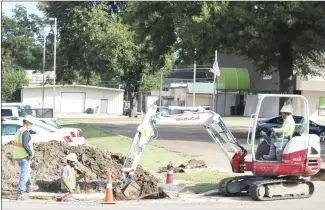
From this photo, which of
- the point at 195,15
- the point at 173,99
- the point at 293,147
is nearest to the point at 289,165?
the point at 293,147

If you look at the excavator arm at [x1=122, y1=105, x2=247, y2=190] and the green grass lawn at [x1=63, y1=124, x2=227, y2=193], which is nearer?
the excavator arm at [x1=122, y1=105, x2=247, y2=190]

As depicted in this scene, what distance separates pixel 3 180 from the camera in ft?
48.0

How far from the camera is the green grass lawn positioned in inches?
597

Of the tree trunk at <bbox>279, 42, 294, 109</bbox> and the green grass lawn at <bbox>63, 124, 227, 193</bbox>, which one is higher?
the tree trunk at <bbox>279, 42, 294, 109</bbox>

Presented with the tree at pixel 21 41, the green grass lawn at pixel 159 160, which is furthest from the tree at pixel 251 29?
the tree at pixel 21 41

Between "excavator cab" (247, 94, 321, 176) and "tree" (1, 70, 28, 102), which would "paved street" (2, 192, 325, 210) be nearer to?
"excavator cab" (247, 94, 321, 176)

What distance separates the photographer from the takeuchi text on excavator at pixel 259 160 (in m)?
12.9

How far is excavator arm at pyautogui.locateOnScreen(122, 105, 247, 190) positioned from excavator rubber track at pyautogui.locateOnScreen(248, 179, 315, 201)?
0.76m

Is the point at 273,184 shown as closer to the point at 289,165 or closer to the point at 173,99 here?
the point at 289,165

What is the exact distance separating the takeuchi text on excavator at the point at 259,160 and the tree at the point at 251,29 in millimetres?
16182

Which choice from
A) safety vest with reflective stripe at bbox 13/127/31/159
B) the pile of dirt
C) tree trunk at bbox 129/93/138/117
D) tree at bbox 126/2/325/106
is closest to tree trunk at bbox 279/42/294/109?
tree at bbox 126/2/325/106

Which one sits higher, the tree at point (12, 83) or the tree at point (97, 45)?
the tree at point (97, 45)

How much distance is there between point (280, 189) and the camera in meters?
13.0

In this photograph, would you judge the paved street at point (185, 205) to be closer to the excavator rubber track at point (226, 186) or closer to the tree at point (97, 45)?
the excavator rubber track at point (226, 186)
